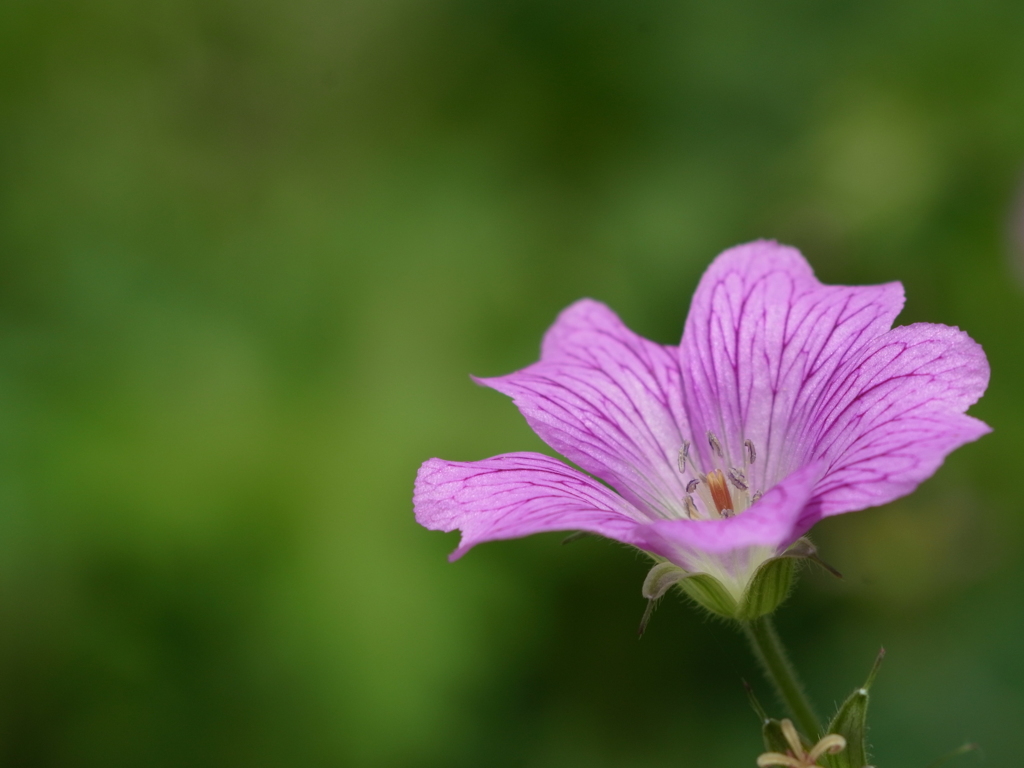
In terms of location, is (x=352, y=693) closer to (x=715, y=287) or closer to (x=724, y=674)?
(x=724, y=674)

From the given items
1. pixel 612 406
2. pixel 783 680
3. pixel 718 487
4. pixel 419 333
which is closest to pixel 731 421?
pixel 718 487

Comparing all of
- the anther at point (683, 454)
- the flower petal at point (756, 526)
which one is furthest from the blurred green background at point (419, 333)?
the flower petal at point (756, 526)

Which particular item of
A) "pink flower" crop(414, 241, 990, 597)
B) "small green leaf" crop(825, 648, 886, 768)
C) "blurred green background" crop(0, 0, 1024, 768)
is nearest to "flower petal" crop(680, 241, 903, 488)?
"pink flower" crop(414, 241, 990, 597)

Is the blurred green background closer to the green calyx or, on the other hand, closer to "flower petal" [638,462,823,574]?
the green calyx

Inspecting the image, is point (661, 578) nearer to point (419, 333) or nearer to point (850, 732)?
point (850, 732)

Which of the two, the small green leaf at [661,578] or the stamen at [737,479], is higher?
the stamen at [737,479]

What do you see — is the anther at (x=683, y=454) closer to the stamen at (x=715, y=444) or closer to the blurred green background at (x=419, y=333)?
the stamen at (x=715, y=444)
